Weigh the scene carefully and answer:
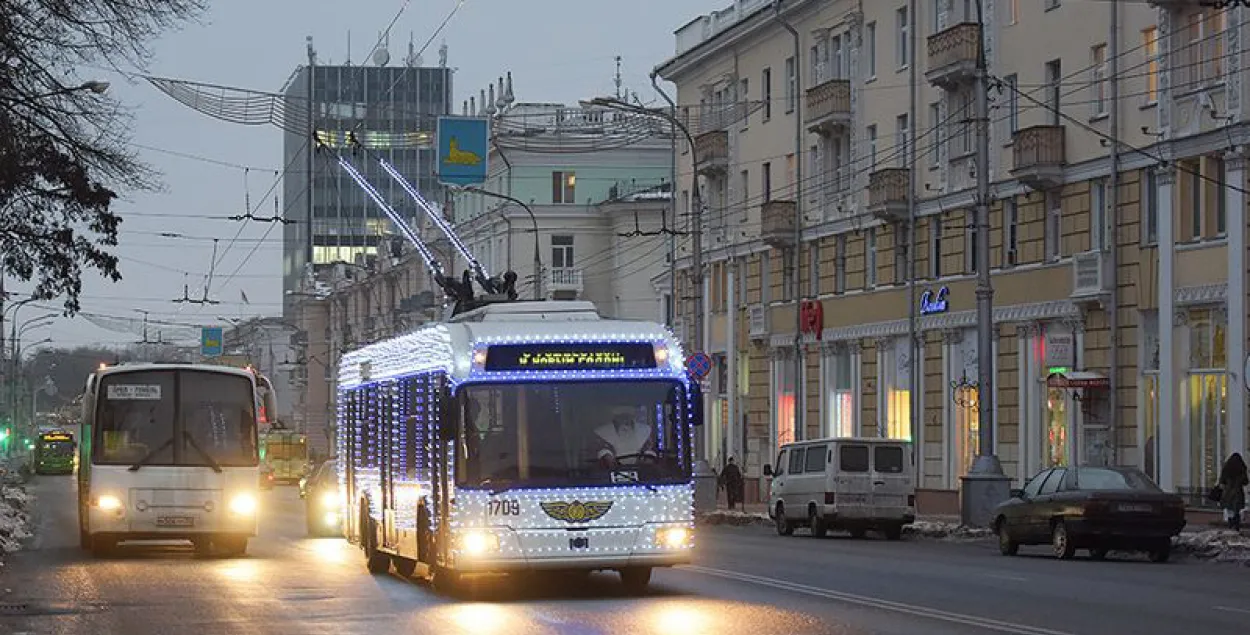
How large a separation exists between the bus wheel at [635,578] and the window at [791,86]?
42653 millimetres

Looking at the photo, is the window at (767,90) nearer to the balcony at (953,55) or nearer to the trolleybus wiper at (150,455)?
the balcony at (953,55)

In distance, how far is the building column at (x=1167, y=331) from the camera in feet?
146

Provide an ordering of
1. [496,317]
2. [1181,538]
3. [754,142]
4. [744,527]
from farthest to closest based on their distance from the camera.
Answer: [754,142] < [744,527] < [1181,538] < [496,317]

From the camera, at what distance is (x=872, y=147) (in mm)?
60031

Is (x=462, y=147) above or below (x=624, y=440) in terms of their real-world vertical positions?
above

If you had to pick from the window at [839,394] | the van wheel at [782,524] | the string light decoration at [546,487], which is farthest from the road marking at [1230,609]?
the window at [839,394]

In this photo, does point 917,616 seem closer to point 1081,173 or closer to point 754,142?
point 1081,173

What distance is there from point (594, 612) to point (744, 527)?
103ft

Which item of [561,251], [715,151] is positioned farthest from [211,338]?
[715,151]

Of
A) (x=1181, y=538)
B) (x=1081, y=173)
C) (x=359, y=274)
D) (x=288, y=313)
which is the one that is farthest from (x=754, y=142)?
(x=288, y=313)

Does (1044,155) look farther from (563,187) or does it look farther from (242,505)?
(563,187)

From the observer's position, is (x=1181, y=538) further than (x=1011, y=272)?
No

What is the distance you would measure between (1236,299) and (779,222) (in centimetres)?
2405

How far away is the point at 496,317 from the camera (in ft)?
79.9
